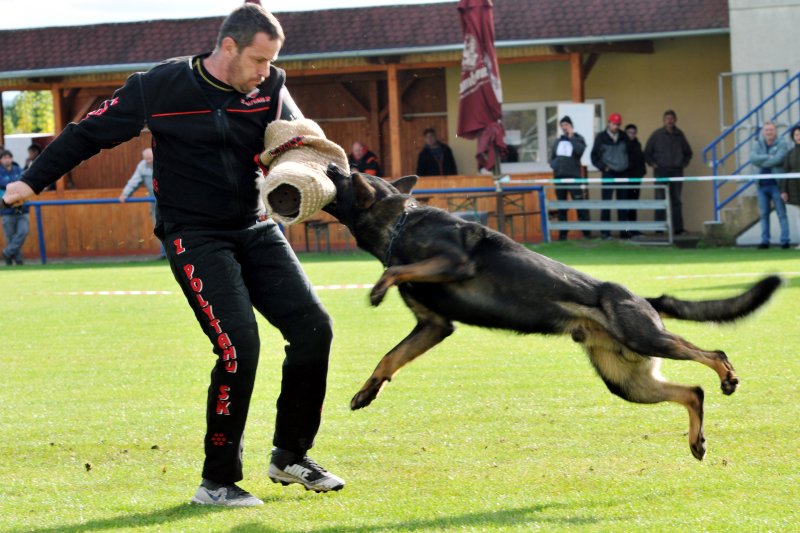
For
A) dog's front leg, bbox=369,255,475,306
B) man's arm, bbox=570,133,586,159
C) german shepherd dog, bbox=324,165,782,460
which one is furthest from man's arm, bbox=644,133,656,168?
dog's front leg, bbox=369,255,475,306

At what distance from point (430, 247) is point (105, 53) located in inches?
721

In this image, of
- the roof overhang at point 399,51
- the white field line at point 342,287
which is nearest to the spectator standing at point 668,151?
the roof overhang at point 399,51

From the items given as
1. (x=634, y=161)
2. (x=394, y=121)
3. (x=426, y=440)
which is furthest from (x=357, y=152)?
(x=426, y=440)

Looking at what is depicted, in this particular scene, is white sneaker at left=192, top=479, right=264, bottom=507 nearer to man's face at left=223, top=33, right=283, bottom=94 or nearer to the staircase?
man's face at left=223, top=33, right=283, bottom=94

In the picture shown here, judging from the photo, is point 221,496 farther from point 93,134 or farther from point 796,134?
point 796,134

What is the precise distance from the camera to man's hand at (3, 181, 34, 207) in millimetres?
4539

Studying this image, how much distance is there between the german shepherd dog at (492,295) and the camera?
4938mm

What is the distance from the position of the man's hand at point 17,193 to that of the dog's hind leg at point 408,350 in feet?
5.17

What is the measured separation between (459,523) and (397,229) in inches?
53.7

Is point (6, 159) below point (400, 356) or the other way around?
the other way around

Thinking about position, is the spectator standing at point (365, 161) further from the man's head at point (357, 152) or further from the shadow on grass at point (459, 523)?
the shadow on grass at point (459, 523)

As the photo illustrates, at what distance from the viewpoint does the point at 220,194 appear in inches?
183

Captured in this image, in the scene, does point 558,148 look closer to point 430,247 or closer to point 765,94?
point 765,94

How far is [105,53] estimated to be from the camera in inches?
864
